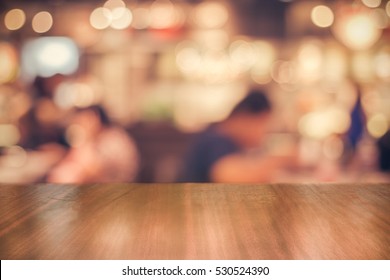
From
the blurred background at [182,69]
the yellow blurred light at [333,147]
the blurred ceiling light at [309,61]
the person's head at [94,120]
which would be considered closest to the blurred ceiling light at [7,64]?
the blurred background at [182,69]

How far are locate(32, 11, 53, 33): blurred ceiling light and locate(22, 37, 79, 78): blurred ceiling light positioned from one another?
0.32 ft

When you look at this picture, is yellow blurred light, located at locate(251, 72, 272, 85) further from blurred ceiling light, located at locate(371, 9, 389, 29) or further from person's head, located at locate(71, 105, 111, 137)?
person's head, located at locate(71, 105, 111, 137)

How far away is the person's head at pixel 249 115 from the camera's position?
386 centimetres

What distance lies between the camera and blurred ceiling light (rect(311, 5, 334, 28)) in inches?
220

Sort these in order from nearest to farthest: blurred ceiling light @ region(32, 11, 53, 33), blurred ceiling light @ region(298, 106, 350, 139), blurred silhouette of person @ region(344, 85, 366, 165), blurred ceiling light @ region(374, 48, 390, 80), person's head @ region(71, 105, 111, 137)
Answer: person's head @ region(71, 105, 111, 137) < blurred silhouette of person @ region(344, 85, 366, 165) < blurred ceiling light @ region(298, 106, 350, 139) < blurred ceiling light @ region(374, 48, 390, 80) < blurred ceiling light @ region(32, 11, 53, 33)

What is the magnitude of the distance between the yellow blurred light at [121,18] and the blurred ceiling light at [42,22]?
0.68 meters

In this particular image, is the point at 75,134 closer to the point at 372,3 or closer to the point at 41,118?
the point at 41,118

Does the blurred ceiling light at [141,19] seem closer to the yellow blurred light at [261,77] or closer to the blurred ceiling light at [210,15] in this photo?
the blurred ceiling light at [210,15]

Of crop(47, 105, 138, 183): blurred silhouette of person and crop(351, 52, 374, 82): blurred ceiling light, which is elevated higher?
crop(351, 52, 374, 82): blurred ceiling light

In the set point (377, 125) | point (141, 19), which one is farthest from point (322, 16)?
point (141, 19)

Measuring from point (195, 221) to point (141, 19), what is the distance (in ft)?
16.8

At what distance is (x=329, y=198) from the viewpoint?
0.97 metres

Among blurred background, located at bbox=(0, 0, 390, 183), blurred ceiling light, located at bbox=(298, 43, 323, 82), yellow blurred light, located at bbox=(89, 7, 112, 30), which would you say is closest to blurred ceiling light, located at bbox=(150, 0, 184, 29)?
blurred background, located at bbox=(0, 0, 390, 183)
